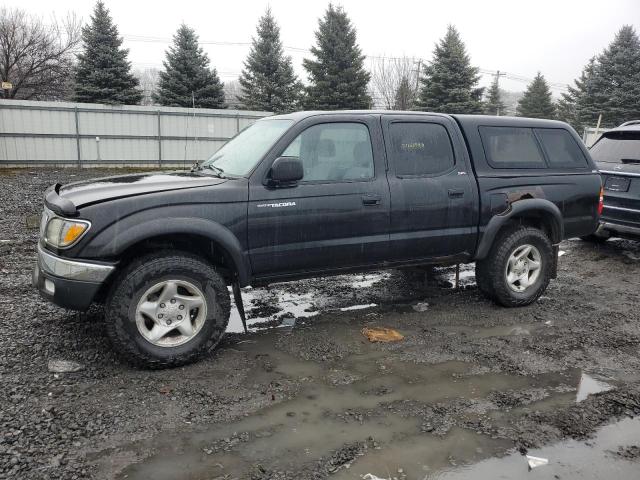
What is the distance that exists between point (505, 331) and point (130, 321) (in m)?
3.27

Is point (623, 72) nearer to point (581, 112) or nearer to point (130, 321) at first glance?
point (581, 112)

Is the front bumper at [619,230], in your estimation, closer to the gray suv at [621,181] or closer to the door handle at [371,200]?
the gray suv at [621,181]

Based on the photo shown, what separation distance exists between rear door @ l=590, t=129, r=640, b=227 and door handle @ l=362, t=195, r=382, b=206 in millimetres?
4533

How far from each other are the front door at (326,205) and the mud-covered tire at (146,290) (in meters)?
Result: 0.42

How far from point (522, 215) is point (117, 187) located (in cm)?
383

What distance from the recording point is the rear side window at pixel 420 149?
4.61 metres

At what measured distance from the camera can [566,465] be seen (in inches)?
108

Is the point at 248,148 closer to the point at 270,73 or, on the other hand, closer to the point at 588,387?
the point at 588,387

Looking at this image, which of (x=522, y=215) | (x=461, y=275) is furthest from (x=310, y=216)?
(x=461, y=275)

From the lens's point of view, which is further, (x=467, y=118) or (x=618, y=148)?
(x=618, y=148)

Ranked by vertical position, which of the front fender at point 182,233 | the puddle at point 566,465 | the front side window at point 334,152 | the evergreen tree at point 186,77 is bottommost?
the puddle at point 566,465

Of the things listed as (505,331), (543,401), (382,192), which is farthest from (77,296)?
(505,331)

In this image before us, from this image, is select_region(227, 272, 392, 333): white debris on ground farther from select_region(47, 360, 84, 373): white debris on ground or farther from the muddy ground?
select_region(47, 360, 84, 373): white debris on ground

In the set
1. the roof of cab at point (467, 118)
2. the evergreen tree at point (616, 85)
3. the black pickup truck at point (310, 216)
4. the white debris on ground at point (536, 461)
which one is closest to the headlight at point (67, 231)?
the black pickup truck at point (310, 216)
